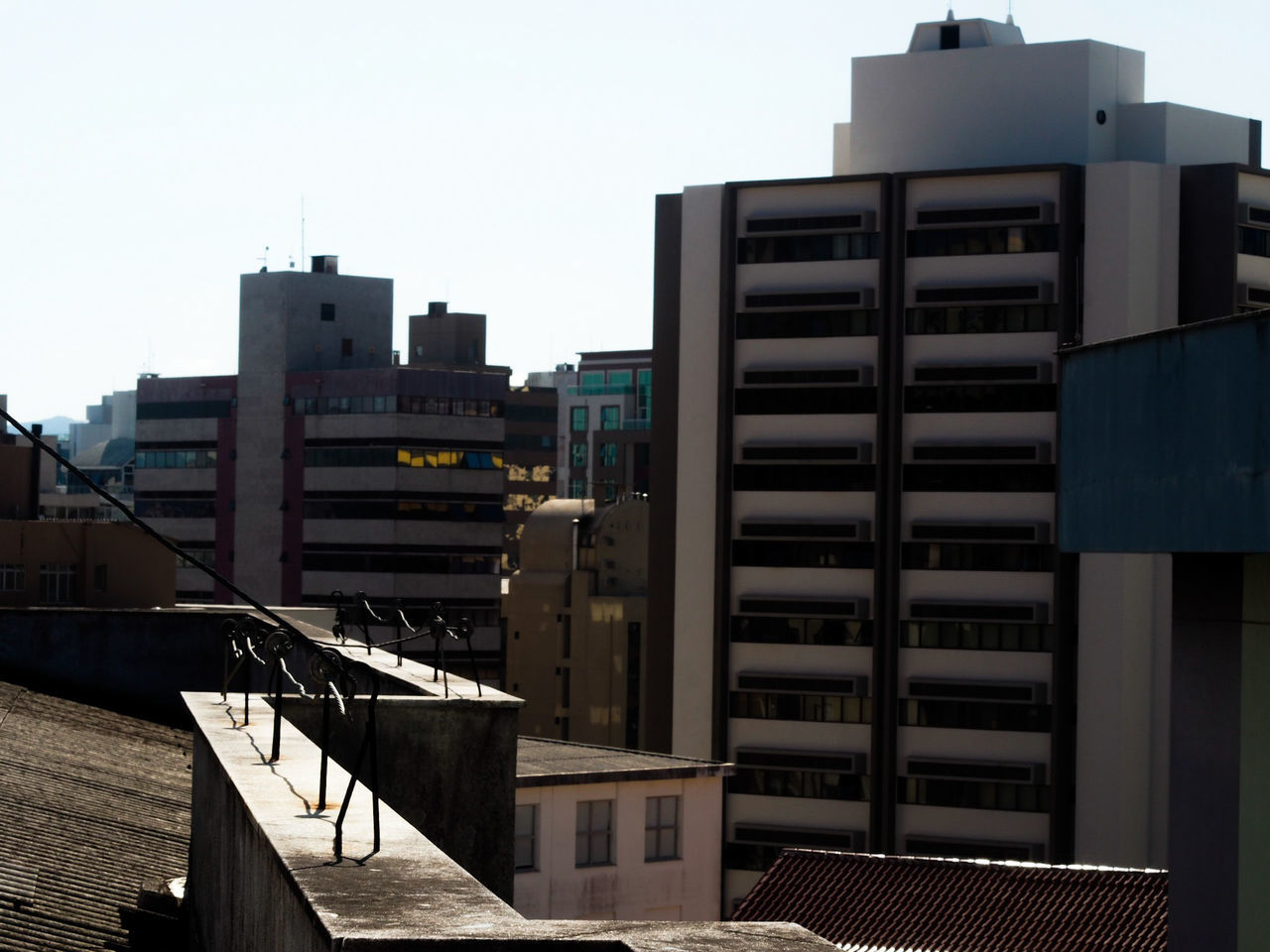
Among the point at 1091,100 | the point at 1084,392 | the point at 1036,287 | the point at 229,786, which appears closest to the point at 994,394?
the point at 1036,287

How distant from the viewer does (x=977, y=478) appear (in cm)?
7188

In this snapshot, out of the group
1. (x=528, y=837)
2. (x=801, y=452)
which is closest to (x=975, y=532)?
(x=801, y=452)

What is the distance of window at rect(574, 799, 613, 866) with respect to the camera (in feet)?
139

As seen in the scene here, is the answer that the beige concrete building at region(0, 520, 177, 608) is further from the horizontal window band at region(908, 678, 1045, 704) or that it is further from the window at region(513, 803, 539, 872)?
the horizontal window band at region(908, 678, 1045, 704)

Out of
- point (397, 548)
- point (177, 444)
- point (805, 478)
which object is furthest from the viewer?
point (177, 444)

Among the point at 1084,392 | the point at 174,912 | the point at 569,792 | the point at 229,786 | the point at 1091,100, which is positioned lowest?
the point at 569,792

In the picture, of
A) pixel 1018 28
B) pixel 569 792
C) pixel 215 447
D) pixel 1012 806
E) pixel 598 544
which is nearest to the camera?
pixel 569 792

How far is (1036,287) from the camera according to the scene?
7200 cm

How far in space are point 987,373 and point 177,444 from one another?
2773 inches

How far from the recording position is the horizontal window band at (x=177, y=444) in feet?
→ 415

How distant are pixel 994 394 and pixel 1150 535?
195 feet

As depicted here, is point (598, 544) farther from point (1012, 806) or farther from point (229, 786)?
point (229, 786)

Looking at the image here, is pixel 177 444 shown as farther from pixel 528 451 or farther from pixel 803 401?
pixel 803 401

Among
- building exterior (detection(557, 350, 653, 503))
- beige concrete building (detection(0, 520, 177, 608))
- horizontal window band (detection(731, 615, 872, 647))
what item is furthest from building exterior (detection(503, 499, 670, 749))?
beige concrete building (detection(0, 520, 177, 608))
